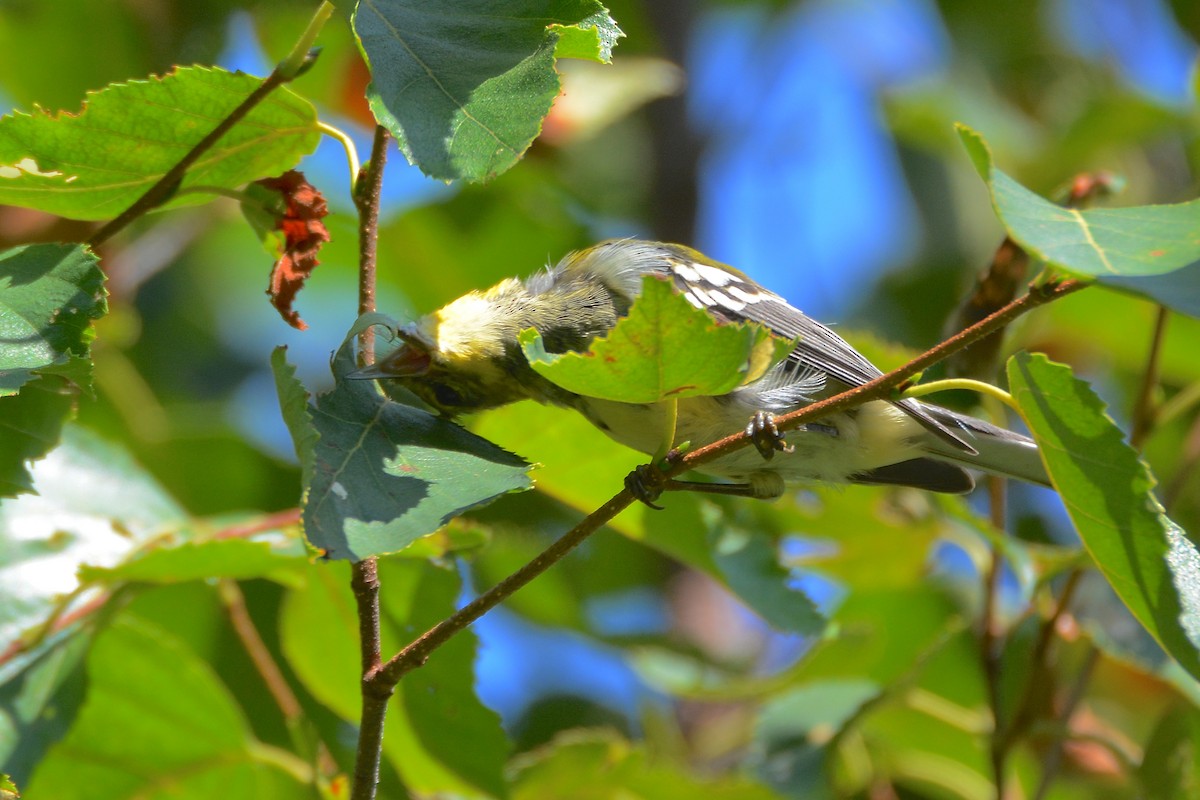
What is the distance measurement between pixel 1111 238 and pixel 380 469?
93 cm

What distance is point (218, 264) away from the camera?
5.47 meters

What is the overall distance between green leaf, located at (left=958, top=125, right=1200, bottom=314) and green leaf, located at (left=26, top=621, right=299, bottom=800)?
69.2 inches

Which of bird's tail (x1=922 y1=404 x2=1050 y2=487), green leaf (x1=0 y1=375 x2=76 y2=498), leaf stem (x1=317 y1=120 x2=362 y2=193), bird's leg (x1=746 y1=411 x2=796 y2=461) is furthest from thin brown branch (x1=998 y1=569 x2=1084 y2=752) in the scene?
green leaf (x1=0 y1=375 x2=76 y2=498)

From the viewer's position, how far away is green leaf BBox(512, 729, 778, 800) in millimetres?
2635

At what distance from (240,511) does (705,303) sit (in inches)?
65.0

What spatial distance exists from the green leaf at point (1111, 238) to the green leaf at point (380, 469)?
0.67 m

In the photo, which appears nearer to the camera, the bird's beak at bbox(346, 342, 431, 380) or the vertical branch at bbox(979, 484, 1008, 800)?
the bird's beak at bbox(346, 342, 431, 380)

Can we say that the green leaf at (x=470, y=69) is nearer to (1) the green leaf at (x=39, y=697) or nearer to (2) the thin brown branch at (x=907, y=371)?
(2) the thin brown branch at (x=907, y=371)

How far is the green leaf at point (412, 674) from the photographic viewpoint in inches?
87.8

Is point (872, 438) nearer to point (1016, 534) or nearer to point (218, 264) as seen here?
point (1016, 534)

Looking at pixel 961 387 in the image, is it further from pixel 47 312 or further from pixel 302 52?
pixel 47 312

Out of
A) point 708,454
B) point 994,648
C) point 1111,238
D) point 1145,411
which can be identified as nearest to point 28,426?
point 708,454

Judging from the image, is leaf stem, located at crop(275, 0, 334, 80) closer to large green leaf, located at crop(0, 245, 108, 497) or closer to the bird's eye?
large green leaf, located at crop(0, 245, 108, 497)

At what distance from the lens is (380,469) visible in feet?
5.14
